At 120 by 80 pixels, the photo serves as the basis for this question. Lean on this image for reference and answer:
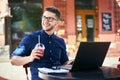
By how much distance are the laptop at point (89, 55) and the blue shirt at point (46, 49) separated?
19.3 inches

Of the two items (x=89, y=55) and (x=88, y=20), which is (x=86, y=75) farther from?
(x=88, y=20)

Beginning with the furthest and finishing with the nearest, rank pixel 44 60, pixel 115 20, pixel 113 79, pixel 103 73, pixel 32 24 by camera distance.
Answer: pixel 115 20 < pixel 32 24 < pixel 44 60 < pixel 103 73 < pixel 113 79

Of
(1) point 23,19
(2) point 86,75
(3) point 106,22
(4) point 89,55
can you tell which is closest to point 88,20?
(3) point 106,22

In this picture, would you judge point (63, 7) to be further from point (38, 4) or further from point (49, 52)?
point (49, 52)

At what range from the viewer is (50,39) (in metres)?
2.94

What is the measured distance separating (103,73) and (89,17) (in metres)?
12.9

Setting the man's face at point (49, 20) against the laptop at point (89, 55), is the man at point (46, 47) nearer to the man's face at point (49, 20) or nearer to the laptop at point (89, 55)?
the man's face at point (49, 20)

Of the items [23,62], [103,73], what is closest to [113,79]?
[103,73]

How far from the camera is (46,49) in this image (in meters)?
2.88

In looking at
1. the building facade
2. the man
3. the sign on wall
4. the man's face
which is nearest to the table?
the man

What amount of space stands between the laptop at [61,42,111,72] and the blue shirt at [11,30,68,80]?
1.61 ft

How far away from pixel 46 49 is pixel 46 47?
0.02m

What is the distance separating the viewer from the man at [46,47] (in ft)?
8.94

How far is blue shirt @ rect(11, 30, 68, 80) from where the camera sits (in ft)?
9.21
